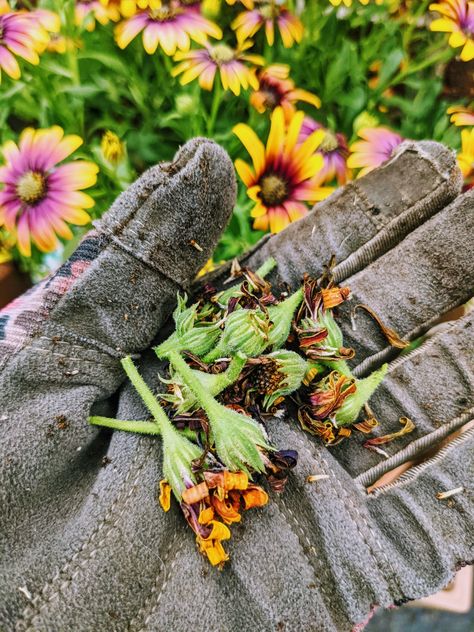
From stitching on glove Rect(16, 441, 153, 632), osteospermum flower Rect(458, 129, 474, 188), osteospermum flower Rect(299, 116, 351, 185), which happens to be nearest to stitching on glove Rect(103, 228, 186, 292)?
stitching on glove Rect(16, 441, 153, 632)

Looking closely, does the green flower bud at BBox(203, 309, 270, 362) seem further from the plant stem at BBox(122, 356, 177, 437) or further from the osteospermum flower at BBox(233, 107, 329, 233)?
the osteospermum flower at BBox(233, 107, 329, 233)

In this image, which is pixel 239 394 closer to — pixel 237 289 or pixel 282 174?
pixel 237 289

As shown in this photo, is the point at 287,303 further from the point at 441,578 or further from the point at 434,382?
the point at 441,578

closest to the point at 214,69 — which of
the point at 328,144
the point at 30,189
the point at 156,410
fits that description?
the point at 328,144

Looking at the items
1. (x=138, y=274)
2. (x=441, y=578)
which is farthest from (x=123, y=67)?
(x=441, y=578)

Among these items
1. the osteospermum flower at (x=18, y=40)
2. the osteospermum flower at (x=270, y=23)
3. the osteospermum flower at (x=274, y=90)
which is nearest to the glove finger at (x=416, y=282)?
the osteospermum flower at (x=274, y=90)

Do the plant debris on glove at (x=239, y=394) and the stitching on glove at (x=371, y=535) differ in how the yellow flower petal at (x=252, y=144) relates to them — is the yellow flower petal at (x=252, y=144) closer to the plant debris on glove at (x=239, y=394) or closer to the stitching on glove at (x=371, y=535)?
the plant debris on glove at (x=239, y=394)
